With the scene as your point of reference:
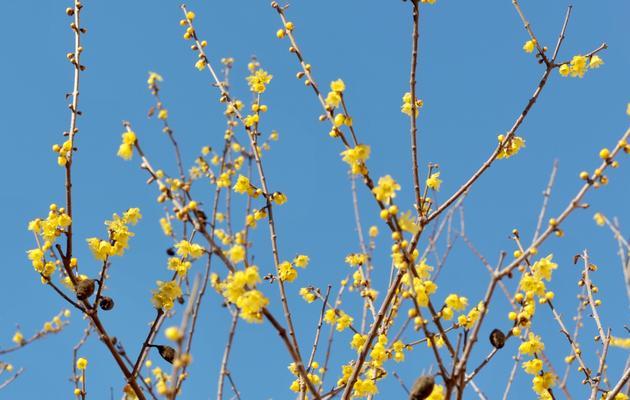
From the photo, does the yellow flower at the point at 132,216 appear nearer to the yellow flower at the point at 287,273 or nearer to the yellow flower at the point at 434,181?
the yellow flower at the point at 287,273

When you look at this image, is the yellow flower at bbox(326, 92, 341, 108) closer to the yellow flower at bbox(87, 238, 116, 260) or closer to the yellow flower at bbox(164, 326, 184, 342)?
the yellow flower at bbox(87, 238, 116, 260)

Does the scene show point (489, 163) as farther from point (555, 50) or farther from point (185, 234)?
point (185, 234)

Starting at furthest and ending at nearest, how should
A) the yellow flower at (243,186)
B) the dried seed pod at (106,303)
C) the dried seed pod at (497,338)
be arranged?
the yellow flower at (243,186)
the dried seed pod at (106,303)
the dried seed pod at (497,338)

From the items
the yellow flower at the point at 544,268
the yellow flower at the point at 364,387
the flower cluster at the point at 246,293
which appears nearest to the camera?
the flower cluster at the point at 246,293

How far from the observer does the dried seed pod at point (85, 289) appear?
138 inches

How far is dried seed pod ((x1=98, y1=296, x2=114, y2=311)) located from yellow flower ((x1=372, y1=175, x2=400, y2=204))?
1859mm

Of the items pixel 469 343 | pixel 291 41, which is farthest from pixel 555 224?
pixel 291 41

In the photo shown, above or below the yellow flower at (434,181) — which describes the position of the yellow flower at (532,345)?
below

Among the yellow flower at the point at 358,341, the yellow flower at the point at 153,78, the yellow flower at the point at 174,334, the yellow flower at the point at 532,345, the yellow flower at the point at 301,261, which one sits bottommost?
the yellow flower at the point at 174,334

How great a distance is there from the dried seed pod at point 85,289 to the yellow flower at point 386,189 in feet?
5.97

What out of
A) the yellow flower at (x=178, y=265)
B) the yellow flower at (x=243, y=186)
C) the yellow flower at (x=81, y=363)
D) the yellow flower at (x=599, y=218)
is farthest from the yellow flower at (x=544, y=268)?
the yellow flower at (x=81, y=363)

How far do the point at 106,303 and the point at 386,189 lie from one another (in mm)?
1941

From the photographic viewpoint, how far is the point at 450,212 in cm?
485

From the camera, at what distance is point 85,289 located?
3518 millimetres
